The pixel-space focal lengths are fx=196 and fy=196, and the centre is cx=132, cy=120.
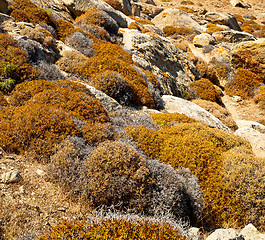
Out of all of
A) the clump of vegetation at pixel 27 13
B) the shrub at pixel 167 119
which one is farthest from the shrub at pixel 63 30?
the shrub at pixel 167 119

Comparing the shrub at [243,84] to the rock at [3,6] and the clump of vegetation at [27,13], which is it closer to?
the clump of vegetation at [27,13]

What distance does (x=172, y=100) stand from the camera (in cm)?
1120

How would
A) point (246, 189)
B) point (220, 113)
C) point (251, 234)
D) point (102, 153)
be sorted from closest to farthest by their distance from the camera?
point (251, 234) → point (102, 153) → point (246, 189) → point (220, 113)

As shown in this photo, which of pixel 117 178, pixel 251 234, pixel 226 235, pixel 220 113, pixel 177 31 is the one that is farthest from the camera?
pixel 177 31

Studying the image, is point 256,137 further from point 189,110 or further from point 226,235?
point 226,235

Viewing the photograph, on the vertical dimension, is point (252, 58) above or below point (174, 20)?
below

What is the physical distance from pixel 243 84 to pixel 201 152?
1558 cm

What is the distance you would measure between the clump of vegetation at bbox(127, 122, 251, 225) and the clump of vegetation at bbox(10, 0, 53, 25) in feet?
28.4

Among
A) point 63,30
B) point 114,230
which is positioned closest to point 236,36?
point 63,30

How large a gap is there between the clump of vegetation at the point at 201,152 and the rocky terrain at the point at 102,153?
0.03 metres

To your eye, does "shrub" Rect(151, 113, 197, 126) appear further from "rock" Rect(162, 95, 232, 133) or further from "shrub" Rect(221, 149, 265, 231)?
"shrub" Rect(221, 149, 265, 231)

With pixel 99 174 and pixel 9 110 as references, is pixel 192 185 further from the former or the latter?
pixel 9 110

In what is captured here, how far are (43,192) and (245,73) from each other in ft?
67.1

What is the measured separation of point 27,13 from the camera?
10.4m
